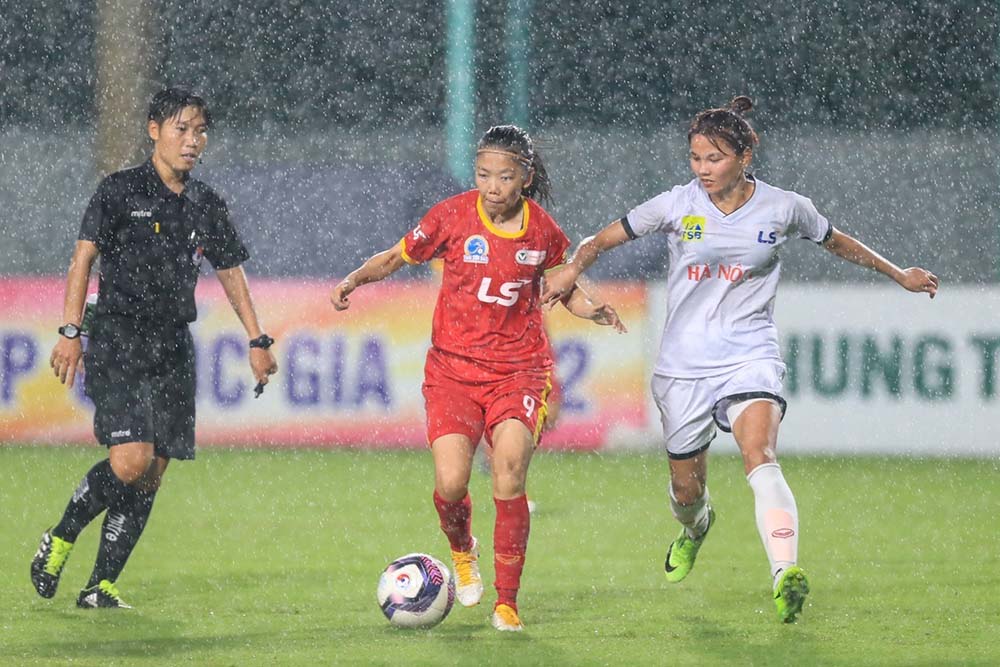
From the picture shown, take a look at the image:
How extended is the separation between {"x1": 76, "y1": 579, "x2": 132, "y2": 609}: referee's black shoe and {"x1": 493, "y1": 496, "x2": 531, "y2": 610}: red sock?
5.02ft

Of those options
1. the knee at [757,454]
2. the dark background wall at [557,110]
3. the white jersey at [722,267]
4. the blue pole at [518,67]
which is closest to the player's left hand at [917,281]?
the white jersey at [722,267]

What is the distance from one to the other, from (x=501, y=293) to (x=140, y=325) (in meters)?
1.38

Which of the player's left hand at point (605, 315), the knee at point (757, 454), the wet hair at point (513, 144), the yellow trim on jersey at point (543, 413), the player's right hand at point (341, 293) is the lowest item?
the knee at point (757, 454)

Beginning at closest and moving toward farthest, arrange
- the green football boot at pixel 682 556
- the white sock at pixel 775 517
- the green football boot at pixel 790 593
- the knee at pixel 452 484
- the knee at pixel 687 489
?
1. the green football boot at pixel 790 593
2. the white sock at pixel 775 517
3. the knee at pixel 452 484
4. the knee at pixel 687 489
5. the green football boot at pixel 682 556

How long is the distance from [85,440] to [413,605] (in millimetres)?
7132

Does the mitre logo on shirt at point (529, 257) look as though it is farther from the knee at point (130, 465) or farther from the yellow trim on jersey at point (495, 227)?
the knee at point (130, 465)

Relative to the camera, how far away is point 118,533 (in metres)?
7.30

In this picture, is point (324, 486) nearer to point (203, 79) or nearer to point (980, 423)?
point (980, 423)

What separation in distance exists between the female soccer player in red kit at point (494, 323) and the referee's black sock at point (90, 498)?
1152mm

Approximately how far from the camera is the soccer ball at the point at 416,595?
267 inches

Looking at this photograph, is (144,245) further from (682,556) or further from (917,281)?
(917,281)

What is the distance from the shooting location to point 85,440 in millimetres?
13430

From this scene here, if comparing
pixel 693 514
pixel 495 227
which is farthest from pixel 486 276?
pixel 693 514

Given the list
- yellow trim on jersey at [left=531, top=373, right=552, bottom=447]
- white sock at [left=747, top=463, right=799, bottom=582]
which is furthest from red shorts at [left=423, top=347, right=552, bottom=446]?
white sock at [left=747, top=463, right=799, bottom=582]
